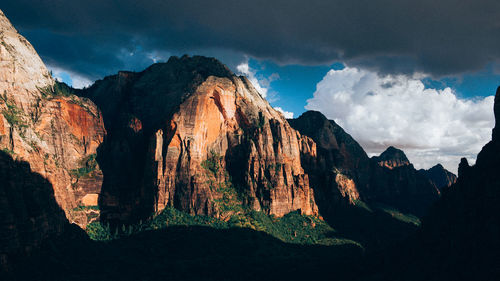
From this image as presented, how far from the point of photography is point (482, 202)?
87312 mm

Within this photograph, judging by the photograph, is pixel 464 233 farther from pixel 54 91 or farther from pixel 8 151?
pixel 54 91

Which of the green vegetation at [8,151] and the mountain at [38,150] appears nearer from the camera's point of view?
the mountain at [38,150]

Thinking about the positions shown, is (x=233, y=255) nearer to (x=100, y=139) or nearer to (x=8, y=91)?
(x=100, y=139)

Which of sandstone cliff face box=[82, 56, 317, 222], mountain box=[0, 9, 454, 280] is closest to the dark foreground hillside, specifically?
mountain box=[0, 9, 454, 280]

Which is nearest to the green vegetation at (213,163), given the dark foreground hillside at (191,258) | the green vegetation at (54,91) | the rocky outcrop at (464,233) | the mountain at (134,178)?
the mountain at (134,178)

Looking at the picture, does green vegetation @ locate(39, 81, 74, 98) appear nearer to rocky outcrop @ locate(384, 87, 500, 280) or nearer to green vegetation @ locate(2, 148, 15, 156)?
green vegetation @ locate(2, 148, 15, 156)

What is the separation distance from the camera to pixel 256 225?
166m

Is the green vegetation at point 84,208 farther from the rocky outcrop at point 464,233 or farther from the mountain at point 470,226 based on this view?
the mountain at point 470,226

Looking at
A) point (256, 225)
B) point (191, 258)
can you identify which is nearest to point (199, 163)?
point (256, 225)

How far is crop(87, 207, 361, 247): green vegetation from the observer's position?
152 metres

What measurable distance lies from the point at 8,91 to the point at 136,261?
84514mm

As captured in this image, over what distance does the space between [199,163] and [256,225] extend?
145 ft

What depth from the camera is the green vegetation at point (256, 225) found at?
152 meters

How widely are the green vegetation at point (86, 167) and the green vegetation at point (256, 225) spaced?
24.2 metres
